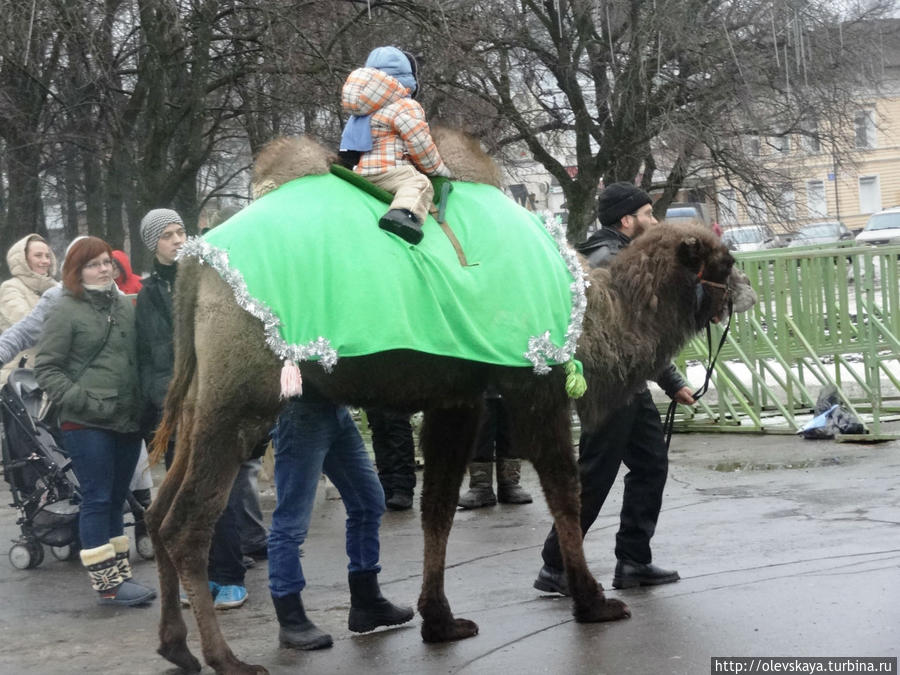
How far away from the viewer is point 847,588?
6.00 metres

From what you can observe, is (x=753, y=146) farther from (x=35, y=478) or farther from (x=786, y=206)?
(x=35, y=478)

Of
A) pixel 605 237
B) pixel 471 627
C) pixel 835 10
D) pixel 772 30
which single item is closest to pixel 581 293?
pixel 605 237

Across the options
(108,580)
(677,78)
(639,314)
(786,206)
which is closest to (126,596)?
(108,580)

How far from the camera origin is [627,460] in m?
6.70

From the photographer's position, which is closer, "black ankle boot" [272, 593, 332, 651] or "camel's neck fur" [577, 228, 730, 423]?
"black ankle boot" [272, 593, 332, 651]

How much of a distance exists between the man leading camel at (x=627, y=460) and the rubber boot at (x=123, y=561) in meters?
2.14

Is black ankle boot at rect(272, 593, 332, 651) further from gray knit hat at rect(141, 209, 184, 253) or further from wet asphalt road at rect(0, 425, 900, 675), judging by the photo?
gray knit hat at rect(141, 209, 184, 253)

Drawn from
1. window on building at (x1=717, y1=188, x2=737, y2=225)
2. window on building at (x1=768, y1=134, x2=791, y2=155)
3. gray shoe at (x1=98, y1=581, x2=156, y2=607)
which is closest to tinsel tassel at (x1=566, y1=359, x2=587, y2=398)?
gray shoe at (x1=98, y1=581, x2=156, y2=607)

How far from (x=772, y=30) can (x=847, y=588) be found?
1594 centimetres

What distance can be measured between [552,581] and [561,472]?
81 centimetres

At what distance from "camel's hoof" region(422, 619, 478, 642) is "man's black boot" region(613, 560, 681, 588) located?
3.48 ft

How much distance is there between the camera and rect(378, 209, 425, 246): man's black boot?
17.9 ft

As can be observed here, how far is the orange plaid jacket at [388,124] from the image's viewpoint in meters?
5.86

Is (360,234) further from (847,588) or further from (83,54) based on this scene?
(83,54)
